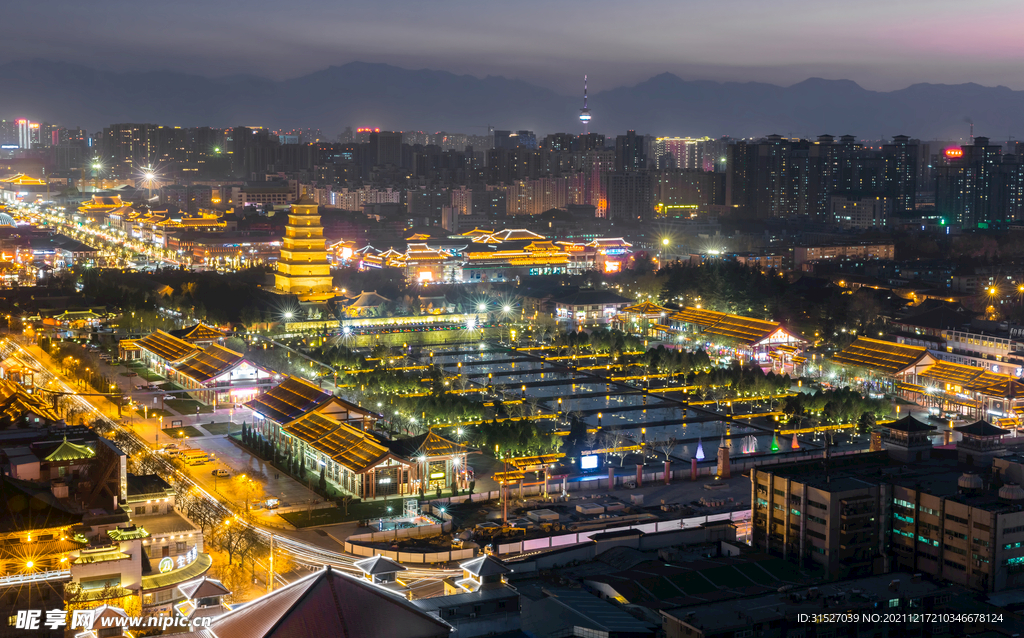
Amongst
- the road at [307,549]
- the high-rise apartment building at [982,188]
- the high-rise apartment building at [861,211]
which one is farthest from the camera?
the high-rise apartment building at [861,211]

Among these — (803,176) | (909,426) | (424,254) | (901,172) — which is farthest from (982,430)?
(901,172)

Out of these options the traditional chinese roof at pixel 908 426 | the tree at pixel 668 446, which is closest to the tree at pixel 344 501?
the tree at pixel 668 446

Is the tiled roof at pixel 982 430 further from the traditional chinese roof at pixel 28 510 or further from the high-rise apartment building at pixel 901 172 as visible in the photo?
the high-rise apartment building at pixel 901 172

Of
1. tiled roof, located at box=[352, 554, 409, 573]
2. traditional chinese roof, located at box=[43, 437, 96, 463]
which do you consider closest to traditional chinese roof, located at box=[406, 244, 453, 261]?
traditional chinese roof, located at box=[43, 437, 96, 463]

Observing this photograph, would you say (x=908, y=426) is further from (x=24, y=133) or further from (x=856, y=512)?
(x=24, y=133)

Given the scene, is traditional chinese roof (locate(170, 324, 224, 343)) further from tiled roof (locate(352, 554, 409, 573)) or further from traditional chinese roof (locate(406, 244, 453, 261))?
traditional chinese roof (locate(406, 244, 453, 261))

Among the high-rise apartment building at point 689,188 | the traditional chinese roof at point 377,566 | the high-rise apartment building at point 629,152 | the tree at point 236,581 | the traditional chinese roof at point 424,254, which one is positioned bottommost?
the tree at point 236,581
